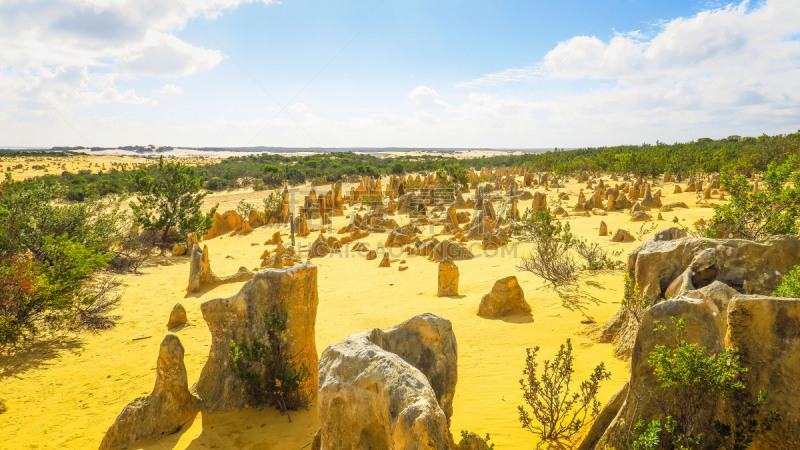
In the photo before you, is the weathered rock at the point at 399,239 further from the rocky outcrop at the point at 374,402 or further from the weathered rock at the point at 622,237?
the rocky outcrop at the point at 374,402

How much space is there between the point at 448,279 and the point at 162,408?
6.49 metres

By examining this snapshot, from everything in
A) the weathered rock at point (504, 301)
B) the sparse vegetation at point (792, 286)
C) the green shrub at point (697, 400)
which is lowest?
the weathered rock at point (504, 301)

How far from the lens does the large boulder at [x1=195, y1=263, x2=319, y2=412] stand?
203 inches

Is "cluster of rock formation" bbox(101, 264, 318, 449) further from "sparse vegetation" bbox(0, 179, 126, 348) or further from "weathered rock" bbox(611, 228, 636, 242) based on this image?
"weathered rock" bbox(611, 228, 636, 242)

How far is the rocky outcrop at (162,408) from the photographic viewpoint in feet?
15.0

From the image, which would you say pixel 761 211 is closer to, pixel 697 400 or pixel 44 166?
pixel 697 400

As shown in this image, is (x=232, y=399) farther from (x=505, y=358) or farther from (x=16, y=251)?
(x=16, y=251)

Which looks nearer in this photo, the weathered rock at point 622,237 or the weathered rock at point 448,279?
the weathered rock at point 448,279

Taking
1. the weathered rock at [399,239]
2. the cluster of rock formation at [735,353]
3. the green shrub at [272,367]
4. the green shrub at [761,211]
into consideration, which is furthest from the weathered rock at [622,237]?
the green shrub at [272,367]

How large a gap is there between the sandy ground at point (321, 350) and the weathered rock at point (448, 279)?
290mm

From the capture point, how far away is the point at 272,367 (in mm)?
5078

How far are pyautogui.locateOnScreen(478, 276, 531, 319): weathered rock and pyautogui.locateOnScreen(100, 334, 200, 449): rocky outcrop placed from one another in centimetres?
543

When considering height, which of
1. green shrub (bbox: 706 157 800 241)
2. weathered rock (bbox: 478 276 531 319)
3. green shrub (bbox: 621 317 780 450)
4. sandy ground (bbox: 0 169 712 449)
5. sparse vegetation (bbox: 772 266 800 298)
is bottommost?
sandy ground (bbox: 0 169 712 449)

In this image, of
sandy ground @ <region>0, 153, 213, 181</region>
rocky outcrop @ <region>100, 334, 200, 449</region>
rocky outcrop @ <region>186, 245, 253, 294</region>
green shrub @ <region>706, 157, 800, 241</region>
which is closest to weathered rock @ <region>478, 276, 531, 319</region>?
green shrub @ <region>706, 157, 800, 241</region>
